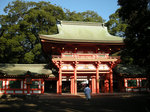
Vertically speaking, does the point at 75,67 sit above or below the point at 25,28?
below

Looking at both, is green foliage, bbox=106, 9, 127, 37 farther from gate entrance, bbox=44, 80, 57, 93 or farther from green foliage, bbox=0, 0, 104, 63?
gate entrance, bbox=44, 80, 57, 93

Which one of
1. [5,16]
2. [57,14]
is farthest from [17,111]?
[57,14]

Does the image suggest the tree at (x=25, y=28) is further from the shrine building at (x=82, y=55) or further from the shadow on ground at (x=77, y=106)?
the shadow on ground at (x=77, y=106)

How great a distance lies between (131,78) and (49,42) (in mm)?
12346

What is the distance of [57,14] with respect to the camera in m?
38.0

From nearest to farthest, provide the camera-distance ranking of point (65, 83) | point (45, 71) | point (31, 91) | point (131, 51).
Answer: point (131, 51)
point (31, 91)
point (45, 71)
point (65, 83)

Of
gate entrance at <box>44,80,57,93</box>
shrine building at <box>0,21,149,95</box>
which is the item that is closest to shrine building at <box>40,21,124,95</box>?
shrine building at <box>0,21,149,95</box>

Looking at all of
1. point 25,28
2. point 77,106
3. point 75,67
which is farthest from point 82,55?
point 25,28

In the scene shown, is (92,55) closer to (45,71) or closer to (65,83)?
(45,71)

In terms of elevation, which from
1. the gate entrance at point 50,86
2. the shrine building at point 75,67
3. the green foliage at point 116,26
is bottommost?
the gate entrance at point 50,86

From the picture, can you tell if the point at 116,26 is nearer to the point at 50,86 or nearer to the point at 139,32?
the point at 50,86

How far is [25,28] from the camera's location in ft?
106

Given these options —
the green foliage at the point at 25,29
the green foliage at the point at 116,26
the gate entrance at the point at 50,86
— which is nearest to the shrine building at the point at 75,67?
the gate entrance at the point at 50,86

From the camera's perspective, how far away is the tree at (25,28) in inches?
1187
